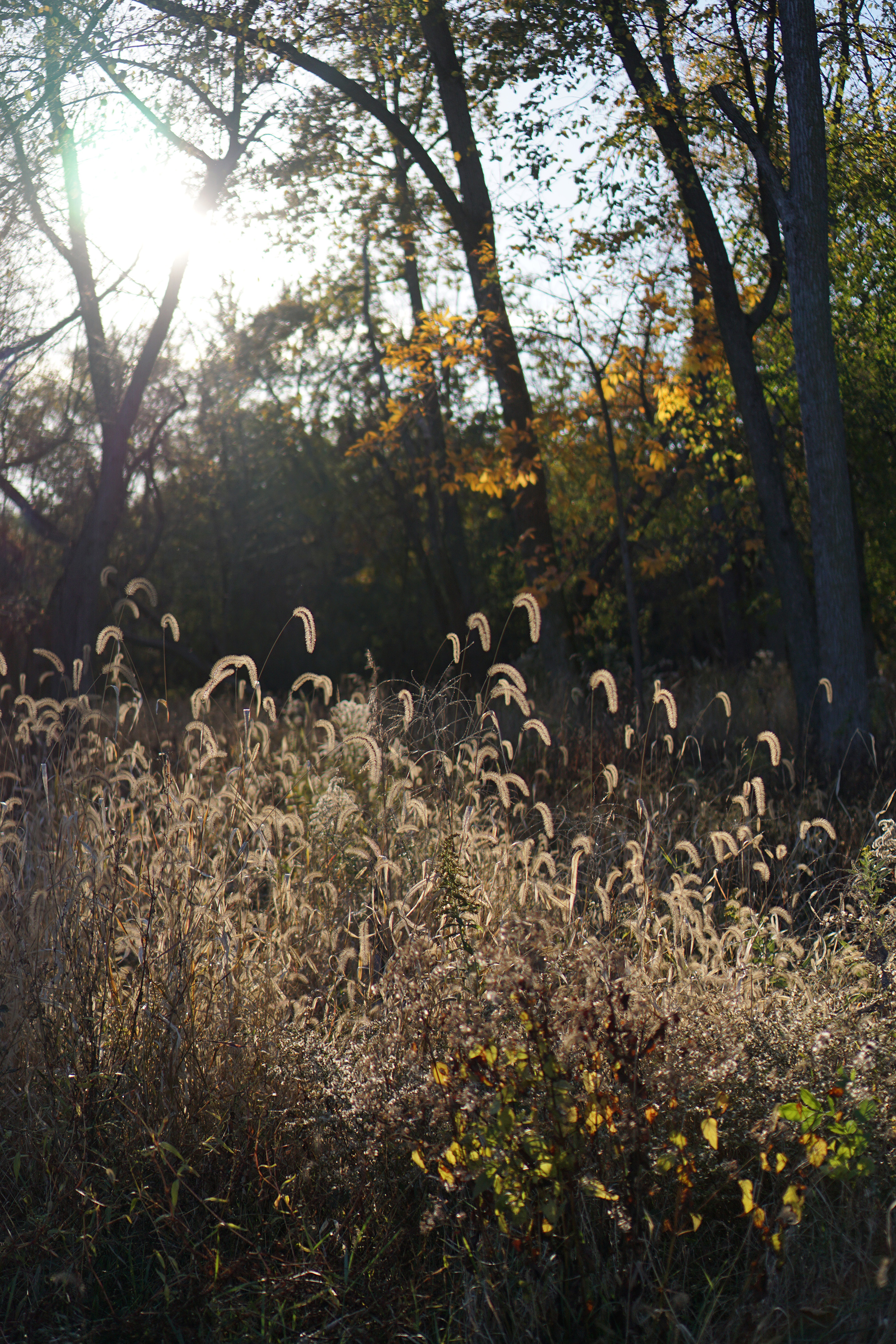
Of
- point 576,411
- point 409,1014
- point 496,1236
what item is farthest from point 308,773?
point 576,411

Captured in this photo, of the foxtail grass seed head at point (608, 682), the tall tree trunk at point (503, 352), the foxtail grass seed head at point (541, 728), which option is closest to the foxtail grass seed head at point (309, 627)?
the foxtail grass seed head at point (541, 728)

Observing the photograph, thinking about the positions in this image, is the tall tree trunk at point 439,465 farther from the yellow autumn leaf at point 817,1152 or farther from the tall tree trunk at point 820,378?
the yellow autumn leaf at point 817,1152

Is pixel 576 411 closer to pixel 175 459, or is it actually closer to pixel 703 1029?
pixel 703 1029

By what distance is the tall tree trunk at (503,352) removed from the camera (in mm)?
10547

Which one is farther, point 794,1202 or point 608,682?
point 608,682

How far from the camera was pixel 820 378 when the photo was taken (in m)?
7.95

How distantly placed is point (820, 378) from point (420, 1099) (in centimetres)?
678

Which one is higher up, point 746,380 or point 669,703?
point 746,380

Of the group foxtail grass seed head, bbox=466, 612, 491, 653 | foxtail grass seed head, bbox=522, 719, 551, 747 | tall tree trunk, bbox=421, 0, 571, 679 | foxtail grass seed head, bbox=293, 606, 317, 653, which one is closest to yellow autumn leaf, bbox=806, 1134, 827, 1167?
foxtail grass seed head, bbox=522, 719, 551, 747

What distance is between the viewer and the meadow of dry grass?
2.35 meters

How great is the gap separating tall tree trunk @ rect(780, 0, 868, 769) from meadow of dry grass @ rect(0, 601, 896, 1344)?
4.22 m

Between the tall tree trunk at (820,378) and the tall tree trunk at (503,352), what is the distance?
3.03 metres

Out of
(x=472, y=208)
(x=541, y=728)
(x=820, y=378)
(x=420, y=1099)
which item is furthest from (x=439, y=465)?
(x=420, y=1099)

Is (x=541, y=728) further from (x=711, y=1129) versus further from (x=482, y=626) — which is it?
(x=711, y=1129)
